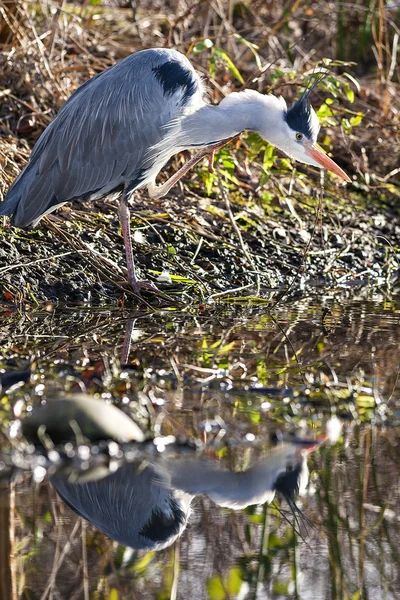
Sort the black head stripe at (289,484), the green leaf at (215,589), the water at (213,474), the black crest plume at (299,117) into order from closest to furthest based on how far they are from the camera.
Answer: the green leaf at (215,589) < the water at (213,474) < the black head stripe at (289,484) < the black crest plume at (299,117)

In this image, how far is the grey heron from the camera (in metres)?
5.80

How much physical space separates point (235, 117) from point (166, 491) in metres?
3.08

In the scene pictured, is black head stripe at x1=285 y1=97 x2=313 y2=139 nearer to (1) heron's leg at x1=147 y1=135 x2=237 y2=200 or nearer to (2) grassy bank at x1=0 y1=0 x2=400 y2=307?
(1) heron's leg at x1=147 y1=135 x2=237 y2=200

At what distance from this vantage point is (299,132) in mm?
5887

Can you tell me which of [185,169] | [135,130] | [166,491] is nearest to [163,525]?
[166,491]

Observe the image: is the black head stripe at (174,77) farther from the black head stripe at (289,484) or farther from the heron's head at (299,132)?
the black head stripe at (289,484)

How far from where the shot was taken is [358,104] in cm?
861

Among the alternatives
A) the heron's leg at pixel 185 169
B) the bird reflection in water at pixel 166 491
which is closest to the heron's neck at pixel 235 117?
the heron's leg at pixel 185 169

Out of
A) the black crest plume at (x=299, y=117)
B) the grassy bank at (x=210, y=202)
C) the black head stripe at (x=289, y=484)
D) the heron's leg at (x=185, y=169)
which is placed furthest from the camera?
the heron's leg at (x=185, y=169)

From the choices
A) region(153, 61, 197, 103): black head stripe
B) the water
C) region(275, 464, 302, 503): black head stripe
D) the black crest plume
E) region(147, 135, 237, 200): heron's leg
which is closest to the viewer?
the water

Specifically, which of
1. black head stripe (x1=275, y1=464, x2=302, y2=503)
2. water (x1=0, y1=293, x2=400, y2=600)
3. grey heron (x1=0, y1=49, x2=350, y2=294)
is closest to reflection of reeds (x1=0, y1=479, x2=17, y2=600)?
water (x1=0, y1=293, x2=400, y2=600)

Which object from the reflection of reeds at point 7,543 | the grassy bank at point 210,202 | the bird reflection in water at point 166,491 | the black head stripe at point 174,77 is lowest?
the grassy bank at point 210,202

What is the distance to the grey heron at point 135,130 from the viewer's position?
228 inches

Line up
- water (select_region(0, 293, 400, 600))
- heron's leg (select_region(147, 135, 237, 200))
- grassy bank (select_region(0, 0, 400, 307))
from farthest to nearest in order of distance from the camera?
heron's leg (select_region(147, 135, 237, 200)) < grassy bank (select_region(0, 0, 400, 307)) < water (select_region(0, 293, 400, 600))
